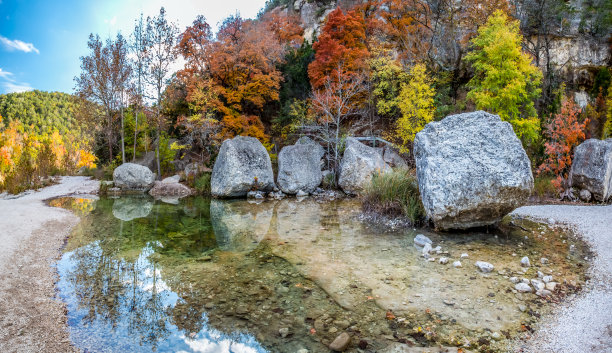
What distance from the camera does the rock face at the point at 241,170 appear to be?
1255cm

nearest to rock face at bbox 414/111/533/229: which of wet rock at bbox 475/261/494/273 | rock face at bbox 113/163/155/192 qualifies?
wet rock at bbox 475/261/494/273

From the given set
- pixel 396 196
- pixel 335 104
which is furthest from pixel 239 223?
pixel 335 104

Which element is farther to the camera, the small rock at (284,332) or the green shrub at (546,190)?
the green shrub at (546,190)

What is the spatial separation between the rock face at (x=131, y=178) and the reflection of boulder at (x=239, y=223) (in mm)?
4618

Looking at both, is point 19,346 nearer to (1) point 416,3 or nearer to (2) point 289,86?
(2) point 289,86

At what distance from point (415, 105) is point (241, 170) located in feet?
29.0

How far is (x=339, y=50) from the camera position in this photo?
15742 millimetres

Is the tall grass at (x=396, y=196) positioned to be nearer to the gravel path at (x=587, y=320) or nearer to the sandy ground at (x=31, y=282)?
the gravel path at (x=587, y=320)

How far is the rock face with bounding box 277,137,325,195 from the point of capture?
44.0 ft

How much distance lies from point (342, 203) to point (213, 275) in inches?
277

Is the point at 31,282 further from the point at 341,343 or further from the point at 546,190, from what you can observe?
the point at 546,190

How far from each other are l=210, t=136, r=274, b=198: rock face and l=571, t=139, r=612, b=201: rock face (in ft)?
34.4

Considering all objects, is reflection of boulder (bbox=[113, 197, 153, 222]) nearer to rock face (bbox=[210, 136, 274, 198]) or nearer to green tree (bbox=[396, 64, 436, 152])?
rock face (bbox=[210, 136, 274, 198])

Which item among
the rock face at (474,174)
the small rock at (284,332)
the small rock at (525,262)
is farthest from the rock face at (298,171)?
the small rock at (284,332)
